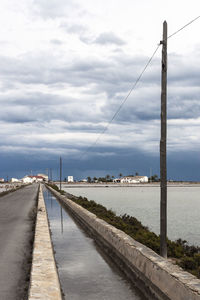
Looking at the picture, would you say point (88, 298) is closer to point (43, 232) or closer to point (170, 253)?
point (170, 253)

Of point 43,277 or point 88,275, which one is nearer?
point 43,277

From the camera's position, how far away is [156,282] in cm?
900

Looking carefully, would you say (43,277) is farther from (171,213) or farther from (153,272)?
(171,213)

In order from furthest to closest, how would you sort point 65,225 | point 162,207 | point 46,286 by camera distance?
1. point 65,225
2. point 162,207
3. point 46,286

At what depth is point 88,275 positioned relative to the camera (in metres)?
11.0

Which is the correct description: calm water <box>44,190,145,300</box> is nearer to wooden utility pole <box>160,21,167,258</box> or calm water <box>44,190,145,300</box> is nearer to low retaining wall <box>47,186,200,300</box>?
low retaining wall <box>47,186,200,300</box>

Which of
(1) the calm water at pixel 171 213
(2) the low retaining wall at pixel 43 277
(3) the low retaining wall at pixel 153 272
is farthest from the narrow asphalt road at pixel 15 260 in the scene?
(1) the calm water at pixel 171 213

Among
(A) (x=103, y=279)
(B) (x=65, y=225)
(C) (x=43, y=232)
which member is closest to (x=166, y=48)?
(A) (x=103, y=279)

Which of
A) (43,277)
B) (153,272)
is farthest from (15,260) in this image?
(153,272)

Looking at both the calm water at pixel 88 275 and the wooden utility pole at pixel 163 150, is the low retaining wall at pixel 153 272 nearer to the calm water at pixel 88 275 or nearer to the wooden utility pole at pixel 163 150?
the calm water at pixel 88 275

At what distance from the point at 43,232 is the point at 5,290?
8.37m

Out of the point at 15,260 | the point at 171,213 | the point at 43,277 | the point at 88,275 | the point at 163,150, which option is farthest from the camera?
the point at 171,213

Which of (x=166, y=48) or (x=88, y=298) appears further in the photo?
(x=166, y=48)

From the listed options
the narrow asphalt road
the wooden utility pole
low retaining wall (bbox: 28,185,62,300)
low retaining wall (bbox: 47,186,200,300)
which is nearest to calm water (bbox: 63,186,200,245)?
the narrow asphalt road
